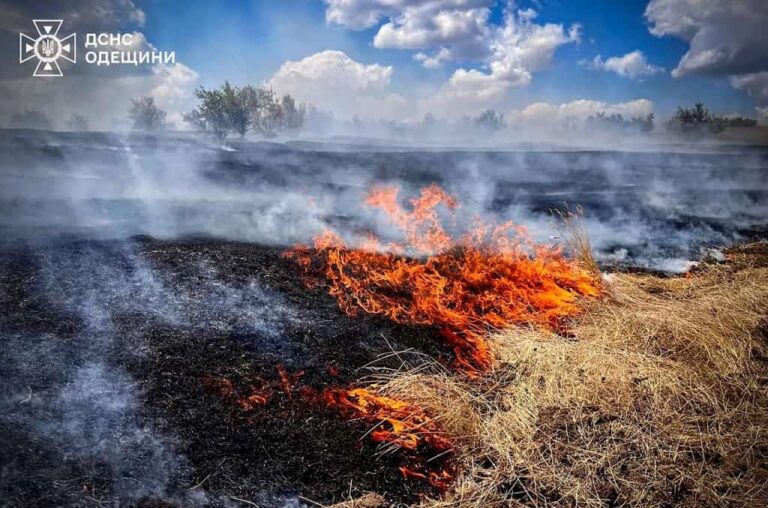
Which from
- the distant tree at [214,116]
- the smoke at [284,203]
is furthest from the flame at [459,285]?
the distant tree at [214,116]

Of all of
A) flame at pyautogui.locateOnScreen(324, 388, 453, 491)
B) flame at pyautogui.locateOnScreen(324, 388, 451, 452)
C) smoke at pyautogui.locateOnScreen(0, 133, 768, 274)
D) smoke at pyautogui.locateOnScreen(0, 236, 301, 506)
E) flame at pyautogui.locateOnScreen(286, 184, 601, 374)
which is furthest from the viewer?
smoke at pyautogui.locateOnScreen(0, 133, 768, 274)

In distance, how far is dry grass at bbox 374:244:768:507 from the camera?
143 inches

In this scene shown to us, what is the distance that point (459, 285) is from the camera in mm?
6746

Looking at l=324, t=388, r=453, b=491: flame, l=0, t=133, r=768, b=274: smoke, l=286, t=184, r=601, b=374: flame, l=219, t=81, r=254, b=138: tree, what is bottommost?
l=324, t=388, r=453, b=491: flame

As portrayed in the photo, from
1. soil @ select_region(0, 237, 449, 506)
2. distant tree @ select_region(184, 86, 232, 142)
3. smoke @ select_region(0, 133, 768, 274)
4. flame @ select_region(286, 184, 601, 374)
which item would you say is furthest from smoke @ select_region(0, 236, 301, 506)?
distant tree @ select_region(184, 86, 232, 142)

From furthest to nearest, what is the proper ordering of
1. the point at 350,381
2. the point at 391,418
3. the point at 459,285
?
the point at 459,285, the point at 350,381, the point at 391,418

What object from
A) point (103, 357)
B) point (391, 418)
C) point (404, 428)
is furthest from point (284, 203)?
point (404, 428)

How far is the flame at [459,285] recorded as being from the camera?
6.07 meters

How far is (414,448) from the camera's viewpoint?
405cm

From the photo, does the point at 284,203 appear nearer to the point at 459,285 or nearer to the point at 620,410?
the point at 459,285

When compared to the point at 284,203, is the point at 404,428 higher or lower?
lower

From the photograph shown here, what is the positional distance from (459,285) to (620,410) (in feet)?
9.27

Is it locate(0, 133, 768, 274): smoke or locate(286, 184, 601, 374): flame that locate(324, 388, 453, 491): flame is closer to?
locate(286, 184, 601, 374): flame

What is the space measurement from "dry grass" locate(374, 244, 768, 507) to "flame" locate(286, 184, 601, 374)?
0.41 m
